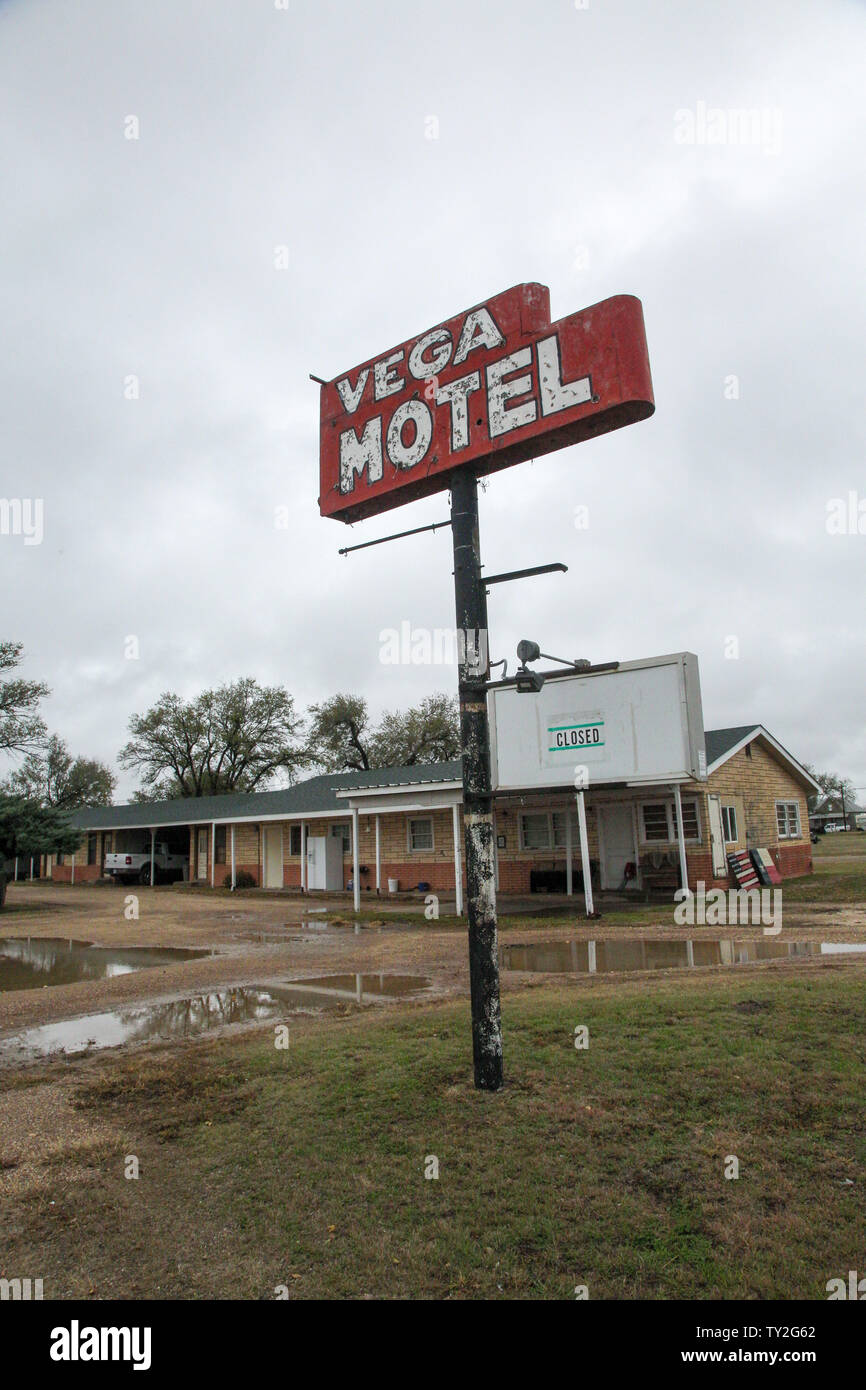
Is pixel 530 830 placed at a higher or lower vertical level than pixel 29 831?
lower

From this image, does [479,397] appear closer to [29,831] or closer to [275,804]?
[29,831]

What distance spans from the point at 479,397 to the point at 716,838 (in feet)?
57.2

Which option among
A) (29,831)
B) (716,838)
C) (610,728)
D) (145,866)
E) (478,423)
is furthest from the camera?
(145,866)

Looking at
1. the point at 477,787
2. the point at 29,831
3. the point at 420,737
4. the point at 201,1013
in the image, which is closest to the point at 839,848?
the point at 420,737

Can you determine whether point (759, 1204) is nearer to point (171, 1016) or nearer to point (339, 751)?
point (171, 1016)

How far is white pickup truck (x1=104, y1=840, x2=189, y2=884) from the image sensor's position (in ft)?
124

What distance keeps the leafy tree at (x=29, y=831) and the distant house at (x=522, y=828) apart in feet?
23.9

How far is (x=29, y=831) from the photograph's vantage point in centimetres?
2388

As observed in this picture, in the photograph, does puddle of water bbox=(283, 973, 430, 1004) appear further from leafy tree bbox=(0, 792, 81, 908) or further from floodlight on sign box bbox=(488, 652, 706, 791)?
leafy tree bbox=(0, 792, 81, 908)

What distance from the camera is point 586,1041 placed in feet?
20.9

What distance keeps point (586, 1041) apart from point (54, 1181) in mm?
3701

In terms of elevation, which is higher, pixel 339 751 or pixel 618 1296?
pixel 339 751
